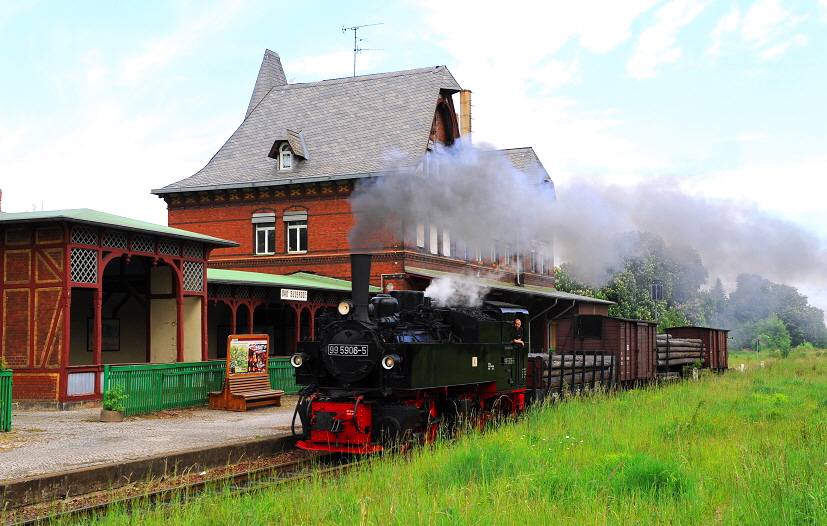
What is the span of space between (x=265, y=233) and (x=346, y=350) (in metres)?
19.3

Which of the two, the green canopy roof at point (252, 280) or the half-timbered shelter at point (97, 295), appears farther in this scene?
the green canopy roof at point (252, 280)

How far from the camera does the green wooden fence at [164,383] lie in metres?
14.3

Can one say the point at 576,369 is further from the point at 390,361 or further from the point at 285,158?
the point at 285,158

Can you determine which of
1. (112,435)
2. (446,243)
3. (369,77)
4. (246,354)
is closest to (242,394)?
(246,354)

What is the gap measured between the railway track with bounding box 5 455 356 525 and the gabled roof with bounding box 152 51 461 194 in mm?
18012

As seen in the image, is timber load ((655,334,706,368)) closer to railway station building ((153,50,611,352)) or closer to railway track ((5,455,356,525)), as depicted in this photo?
railway station building ((153,50,611,352))

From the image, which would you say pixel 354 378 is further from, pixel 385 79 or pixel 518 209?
pixel 385 79

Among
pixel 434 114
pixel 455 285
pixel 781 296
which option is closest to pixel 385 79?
pixel 434 114

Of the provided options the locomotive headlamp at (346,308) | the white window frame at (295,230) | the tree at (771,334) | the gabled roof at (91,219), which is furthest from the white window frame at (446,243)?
the tree at (771,334)

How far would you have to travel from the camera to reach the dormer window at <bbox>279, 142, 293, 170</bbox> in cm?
2941

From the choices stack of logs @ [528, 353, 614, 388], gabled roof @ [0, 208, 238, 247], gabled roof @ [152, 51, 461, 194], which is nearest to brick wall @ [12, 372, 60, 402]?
gabled roof @ [0, 208, 238, 247]

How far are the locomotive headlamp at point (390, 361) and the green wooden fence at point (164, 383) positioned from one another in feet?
19.8

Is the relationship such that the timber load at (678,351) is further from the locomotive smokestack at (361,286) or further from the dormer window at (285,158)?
the locomotive smokestack at (361,286)

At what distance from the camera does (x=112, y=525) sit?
6055 mm
